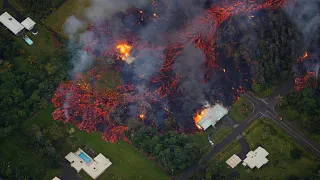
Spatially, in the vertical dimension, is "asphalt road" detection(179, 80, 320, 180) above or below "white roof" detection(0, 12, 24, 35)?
below

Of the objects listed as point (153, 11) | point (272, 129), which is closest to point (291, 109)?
point (272, 129)

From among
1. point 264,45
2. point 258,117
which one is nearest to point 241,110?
point 258,117

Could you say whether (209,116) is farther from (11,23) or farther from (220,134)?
(11,23)

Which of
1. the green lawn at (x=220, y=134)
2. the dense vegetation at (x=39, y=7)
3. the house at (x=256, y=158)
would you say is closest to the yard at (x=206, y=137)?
the green lawn at (x=220, y=134)

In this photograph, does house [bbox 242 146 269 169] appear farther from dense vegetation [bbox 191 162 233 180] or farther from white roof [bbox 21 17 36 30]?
white roof [bbox 21 17 36 30]

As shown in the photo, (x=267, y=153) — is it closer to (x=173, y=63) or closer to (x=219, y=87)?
(x=219, y=87)

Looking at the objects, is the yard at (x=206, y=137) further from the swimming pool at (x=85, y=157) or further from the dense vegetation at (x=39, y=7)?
the dense vegetation at (x=39, y=7)

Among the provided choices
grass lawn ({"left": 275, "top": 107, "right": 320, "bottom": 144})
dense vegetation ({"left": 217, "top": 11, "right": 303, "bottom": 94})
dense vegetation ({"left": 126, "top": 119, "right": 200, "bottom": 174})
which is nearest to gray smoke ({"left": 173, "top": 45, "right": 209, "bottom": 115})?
dense vegetation ({"left": 217, "top": 11, "right": 303, "bottom": 94})
